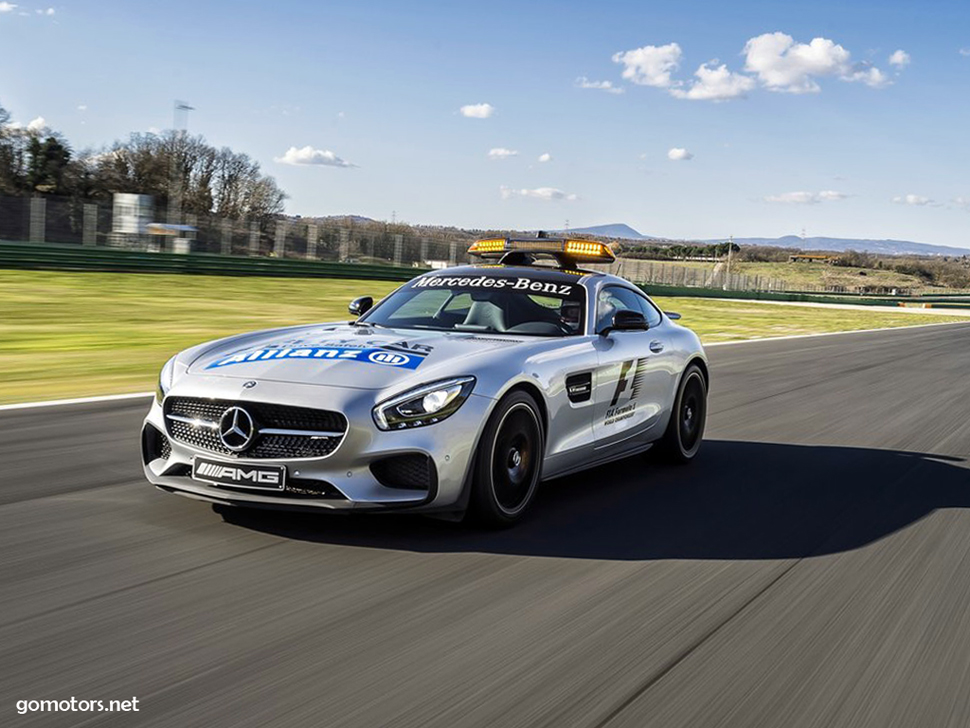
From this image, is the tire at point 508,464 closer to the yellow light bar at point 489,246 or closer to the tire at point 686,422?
the tire at point 686,422

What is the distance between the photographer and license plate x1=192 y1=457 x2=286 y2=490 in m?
5.12

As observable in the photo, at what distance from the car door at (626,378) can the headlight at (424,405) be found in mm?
1467

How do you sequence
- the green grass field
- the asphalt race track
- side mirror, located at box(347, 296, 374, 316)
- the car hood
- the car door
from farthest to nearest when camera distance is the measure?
the green grass field < side mirror, located at box(347, 296, 374, 316) < the car door < the car hood < the asphalt race track

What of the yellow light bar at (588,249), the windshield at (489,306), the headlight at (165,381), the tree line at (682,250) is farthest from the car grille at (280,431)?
the tree line at (682,250)

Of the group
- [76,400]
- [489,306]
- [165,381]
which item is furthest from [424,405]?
[76,400]

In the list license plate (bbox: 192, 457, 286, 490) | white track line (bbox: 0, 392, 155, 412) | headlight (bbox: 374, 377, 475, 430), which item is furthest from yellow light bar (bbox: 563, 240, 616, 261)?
white track line (bbox: 0, 392, 155, 412)

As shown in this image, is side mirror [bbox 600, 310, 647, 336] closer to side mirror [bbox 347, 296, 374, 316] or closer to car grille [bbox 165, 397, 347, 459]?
side mirror [bbox 347, 296, 374, 316]

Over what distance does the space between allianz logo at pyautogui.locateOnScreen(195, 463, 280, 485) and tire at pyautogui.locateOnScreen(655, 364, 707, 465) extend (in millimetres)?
3611

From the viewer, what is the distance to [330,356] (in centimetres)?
566

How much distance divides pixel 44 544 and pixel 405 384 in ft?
5.95

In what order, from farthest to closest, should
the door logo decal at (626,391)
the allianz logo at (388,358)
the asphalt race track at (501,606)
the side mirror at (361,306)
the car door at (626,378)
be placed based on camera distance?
1. the side mirror at (361,306)
2. the door logo decal at (626,391)
3. the car door at (626,378)
4. the allianz logo at (388,358)
5. the asphalt race track at (501,606)

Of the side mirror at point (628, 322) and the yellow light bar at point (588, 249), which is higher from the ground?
the yellow light bar at point (588, 249)

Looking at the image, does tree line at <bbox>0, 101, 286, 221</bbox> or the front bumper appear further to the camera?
tree line at <bbox>0, 101, 286, 221</bbox>

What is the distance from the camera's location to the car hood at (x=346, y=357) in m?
5.39
